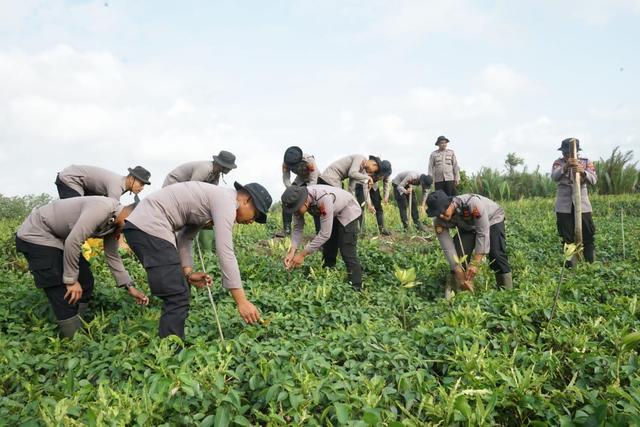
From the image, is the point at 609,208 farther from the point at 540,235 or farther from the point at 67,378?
the point at 67,378

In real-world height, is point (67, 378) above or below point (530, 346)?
above

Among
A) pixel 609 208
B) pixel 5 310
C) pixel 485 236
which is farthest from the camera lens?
pixel 609 208

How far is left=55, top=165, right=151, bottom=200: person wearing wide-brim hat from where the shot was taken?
5.17 meters

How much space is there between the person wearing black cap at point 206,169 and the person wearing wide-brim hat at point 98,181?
2.65ft

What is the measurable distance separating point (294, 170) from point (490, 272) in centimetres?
321

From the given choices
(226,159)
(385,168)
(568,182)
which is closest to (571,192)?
(568,182)

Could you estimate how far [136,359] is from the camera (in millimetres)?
2920

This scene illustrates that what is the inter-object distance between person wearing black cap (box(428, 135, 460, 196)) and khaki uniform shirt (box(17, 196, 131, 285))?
7104 millimetres

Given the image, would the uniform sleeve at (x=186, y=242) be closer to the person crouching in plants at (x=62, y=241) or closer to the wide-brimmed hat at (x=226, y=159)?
the person crouching in plants at (x=62, y=241)

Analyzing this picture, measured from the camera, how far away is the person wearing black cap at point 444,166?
9.52 meters

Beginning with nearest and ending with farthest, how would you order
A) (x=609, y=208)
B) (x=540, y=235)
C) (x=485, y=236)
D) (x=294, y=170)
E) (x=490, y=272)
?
(x=485, y=236)
(x=490, y=272)
(x=294, y=170)
(x=540, y=235)
(x=609, y=208)

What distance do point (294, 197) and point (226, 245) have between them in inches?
62.0

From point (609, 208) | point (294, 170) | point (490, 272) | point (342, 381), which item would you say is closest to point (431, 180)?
point (294, 170)

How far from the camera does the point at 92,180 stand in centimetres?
529
